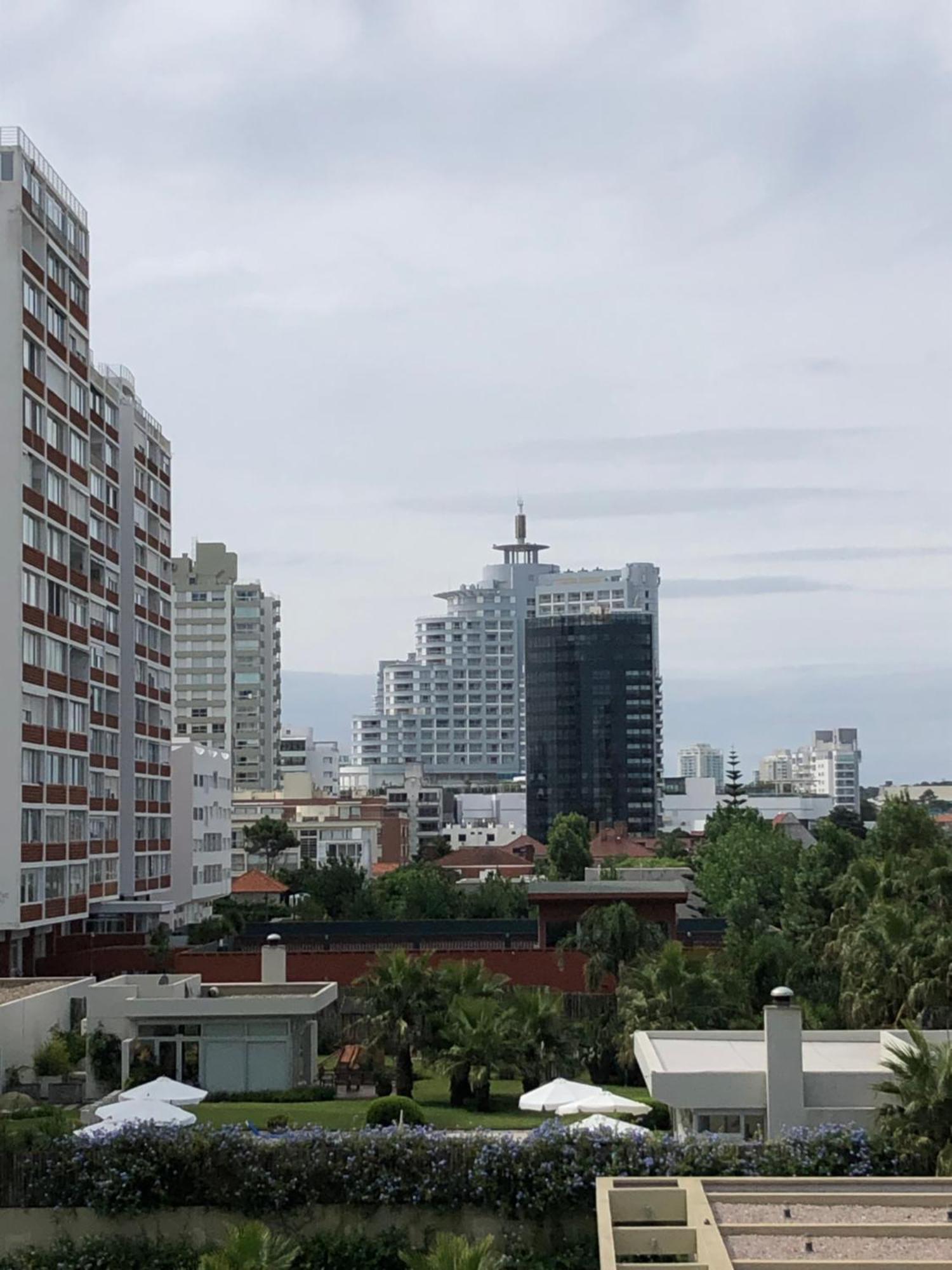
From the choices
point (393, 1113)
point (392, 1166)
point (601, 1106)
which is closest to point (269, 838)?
point (393, 1113)

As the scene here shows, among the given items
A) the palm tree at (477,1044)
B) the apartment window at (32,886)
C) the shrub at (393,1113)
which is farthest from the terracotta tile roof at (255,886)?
the shrub at (393,1113)

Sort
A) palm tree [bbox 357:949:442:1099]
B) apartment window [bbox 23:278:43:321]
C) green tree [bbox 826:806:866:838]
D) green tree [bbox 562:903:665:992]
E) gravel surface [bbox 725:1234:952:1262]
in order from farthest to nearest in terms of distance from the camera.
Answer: green tree [bbox 826:806:866:838], apartment window [bbox 23:278:43:321], green tree [bbox 562:903:665:992], palm tree [bbox 357:949:442:1099], gravel surface [bbox 725:1234:952:1262]

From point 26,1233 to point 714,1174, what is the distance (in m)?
9.53

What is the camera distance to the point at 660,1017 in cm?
4003

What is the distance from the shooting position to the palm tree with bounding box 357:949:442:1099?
40750 millimetres

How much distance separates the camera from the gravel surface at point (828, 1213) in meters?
17.7

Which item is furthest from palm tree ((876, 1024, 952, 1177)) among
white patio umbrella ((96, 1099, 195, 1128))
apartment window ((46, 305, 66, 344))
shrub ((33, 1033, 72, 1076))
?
apartment window ((46, 305, 66, 344))

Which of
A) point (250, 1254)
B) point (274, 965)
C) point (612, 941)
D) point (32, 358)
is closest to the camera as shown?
point (250, 1254)

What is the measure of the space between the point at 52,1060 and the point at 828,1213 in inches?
1056

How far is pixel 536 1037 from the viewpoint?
128 feet

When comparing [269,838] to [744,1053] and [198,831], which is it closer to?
[198,831]

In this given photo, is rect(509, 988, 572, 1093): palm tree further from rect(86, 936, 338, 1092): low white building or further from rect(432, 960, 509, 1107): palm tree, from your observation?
rect(86, 936, 338, 1092): low white building

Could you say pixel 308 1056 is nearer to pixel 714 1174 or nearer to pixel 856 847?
pixel 714 1174

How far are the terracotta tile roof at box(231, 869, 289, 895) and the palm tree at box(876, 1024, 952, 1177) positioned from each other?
7959cm
